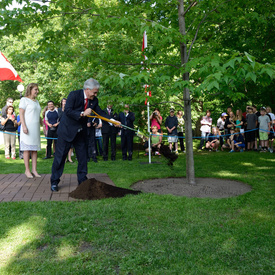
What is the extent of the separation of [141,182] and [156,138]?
6970 millimetres

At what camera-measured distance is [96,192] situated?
22.0ft

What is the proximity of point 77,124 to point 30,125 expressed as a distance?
2.18 metres

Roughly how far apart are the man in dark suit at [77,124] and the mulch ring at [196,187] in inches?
59.0

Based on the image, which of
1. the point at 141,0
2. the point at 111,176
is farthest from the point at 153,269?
the point at 141,0

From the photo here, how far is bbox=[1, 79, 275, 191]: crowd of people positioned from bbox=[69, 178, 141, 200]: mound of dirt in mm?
653

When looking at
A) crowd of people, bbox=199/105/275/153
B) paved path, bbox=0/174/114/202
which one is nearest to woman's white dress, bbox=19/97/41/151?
paved path, bbox=0/174/114/202

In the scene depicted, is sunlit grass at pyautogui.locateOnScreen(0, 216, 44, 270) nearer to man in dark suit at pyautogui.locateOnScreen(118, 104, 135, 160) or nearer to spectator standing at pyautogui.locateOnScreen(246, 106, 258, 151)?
man in dark suit at pyautogui.locateOnScreen(118, 104, 135, 160)

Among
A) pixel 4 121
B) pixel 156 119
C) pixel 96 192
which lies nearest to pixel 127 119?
pixel 156 119

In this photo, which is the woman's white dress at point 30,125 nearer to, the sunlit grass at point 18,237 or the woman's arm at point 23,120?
the woman's arm at point 23,120

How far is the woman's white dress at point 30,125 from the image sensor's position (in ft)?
28.3

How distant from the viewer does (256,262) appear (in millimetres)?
3830

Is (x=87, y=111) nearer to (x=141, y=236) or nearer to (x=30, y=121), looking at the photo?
(x=30, y=121)

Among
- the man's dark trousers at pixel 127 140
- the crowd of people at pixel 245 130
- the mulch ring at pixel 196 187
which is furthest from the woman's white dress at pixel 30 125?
the crowd of people at pixel 245 130

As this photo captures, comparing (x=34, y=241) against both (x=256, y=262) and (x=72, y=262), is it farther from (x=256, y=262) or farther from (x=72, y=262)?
(x=256, y=262)
